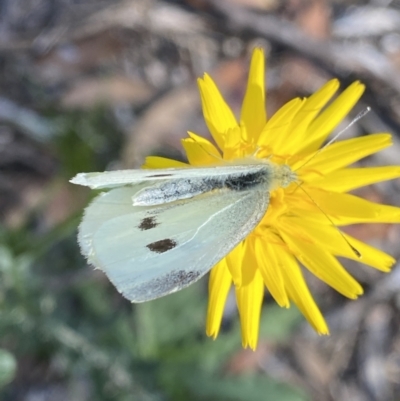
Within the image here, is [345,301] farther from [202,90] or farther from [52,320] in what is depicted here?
[202,90]

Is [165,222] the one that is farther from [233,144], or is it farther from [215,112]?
[215,112]

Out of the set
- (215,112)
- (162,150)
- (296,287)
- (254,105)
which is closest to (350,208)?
(296,287)

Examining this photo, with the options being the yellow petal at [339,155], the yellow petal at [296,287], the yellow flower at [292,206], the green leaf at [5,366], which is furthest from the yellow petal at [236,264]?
the green leaf at [5,366]

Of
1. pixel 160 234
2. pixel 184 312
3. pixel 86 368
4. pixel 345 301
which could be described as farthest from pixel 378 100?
pixel 160 234

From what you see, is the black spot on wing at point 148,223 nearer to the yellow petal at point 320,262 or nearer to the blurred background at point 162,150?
the yellow petal at point 320,262

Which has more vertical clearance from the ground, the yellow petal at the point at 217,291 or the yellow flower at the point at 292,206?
the yellow flower at the point at 292,206
